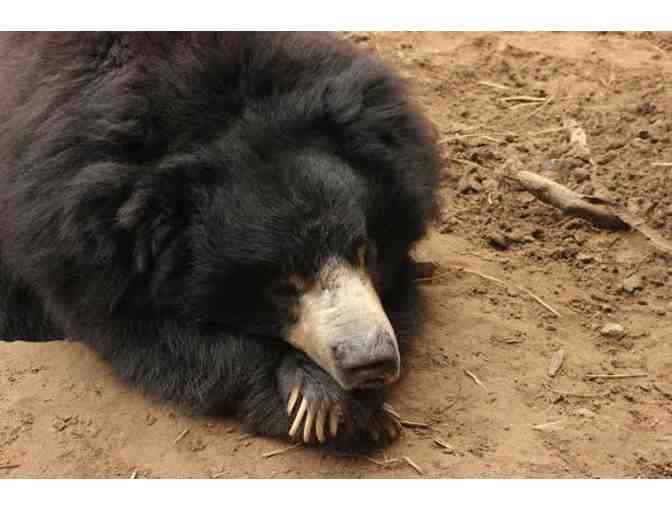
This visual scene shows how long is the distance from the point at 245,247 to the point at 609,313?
184 cm

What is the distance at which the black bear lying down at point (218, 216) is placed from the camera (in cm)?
396

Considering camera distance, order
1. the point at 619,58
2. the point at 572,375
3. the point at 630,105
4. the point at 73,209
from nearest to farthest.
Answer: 1. the point at 73,209
2. the point at 572,375
3. the point at 630,105
4. the point at 619,58

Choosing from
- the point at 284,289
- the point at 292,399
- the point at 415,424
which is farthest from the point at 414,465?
the point at 284,289

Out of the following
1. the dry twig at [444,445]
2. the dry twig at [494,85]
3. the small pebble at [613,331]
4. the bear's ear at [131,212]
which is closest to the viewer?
the dry twig at [444,445]

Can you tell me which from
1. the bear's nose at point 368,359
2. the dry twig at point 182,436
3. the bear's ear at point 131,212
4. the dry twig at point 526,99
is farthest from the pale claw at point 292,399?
the dry twig at point 526,99

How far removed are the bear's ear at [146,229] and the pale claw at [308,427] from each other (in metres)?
0.85

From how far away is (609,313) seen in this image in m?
4.88

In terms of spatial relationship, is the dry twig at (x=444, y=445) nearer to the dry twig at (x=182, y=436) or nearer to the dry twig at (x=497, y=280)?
the dry twig at (x=182, y=436)

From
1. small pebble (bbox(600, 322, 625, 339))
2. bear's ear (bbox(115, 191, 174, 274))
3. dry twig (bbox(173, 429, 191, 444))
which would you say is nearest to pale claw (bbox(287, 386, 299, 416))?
dry twig (bbox(173, 429, 191, 444))

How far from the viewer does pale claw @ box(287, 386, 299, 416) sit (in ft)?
13.0

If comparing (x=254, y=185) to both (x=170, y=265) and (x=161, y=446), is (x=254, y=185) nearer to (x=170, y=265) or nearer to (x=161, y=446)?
(x=170, y=265)

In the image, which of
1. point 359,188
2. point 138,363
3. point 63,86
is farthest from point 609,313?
point 63,86

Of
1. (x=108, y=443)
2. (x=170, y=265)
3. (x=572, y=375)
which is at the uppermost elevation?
(x=170, y=265)

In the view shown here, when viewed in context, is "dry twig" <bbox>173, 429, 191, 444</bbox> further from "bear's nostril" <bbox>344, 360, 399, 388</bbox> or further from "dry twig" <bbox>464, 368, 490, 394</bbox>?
"dry twig" <bbox>464, 368, 490, 394</bbox>
